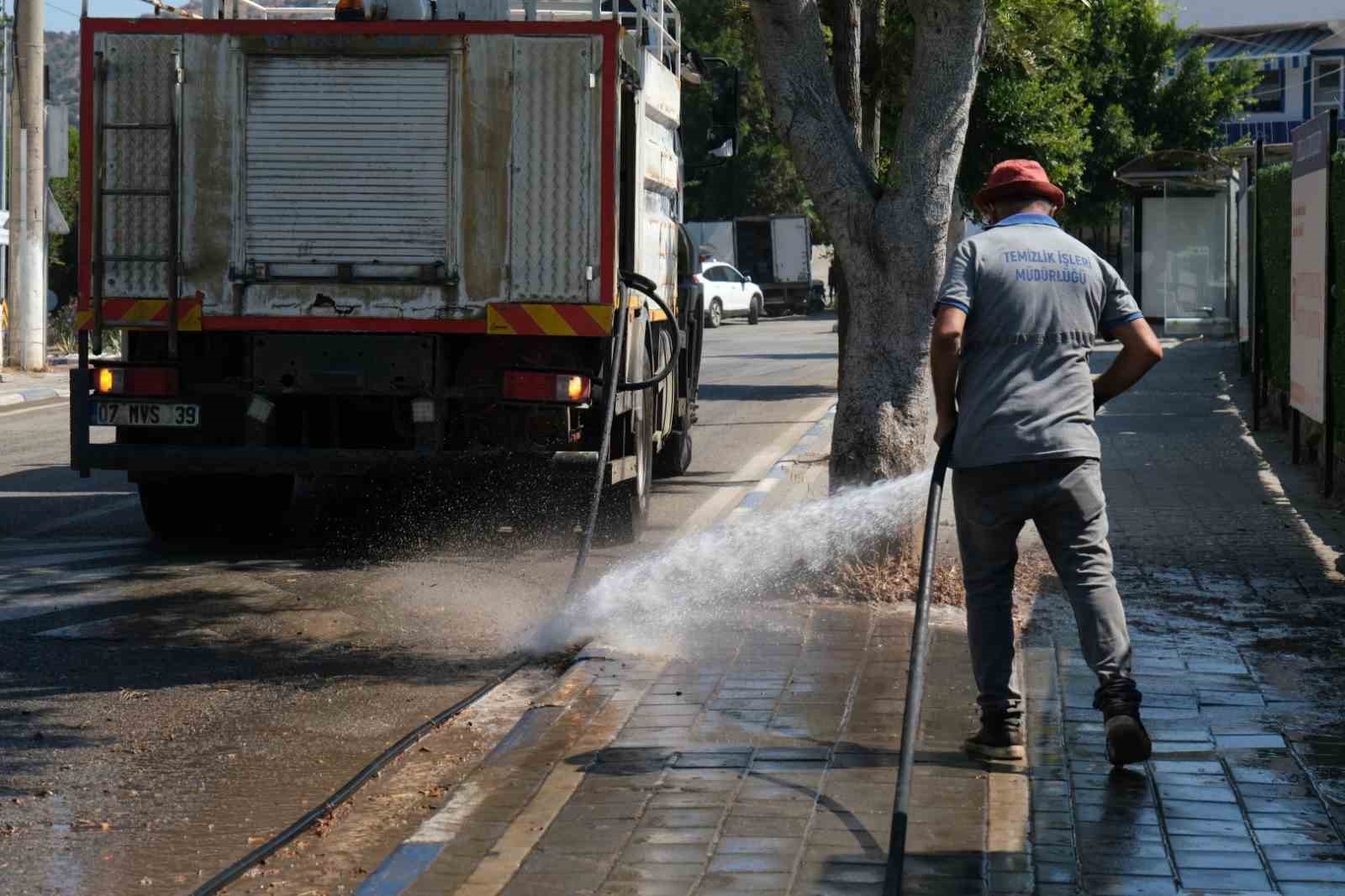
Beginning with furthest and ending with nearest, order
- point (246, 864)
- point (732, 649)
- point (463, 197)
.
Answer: point (463, 197), point (732, 649), point (246, 864)

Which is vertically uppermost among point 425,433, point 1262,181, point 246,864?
point 1262,181

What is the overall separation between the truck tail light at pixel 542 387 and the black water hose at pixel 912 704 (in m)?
4.17

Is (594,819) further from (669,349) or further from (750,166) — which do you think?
(750,166)

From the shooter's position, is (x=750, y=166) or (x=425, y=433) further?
(x=750, y=166)

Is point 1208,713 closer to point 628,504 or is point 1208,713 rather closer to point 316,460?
point 628,504

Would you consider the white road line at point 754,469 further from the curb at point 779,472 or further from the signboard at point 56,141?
the signboard at point 56,141

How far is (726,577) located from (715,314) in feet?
122

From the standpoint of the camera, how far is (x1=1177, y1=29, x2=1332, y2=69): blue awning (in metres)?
51.8

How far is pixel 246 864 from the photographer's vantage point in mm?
4730

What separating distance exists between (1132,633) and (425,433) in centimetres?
392

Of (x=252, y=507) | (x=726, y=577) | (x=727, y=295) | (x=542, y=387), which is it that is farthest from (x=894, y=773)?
(x=727, y=295)

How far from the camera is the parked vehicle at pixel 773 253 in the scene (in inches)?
2072

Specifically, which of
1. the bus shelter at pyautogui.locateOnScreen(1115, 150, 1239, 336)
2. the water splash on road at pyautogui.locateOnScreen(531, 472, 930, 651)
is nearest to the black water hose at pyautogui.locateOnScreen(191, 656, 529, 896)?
the water splash on road at pyautogui.locateOnScreen(531, 472, 930, 651)

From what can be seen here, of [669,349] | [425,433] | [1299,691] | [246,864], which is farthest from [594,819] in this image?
[669,349]
